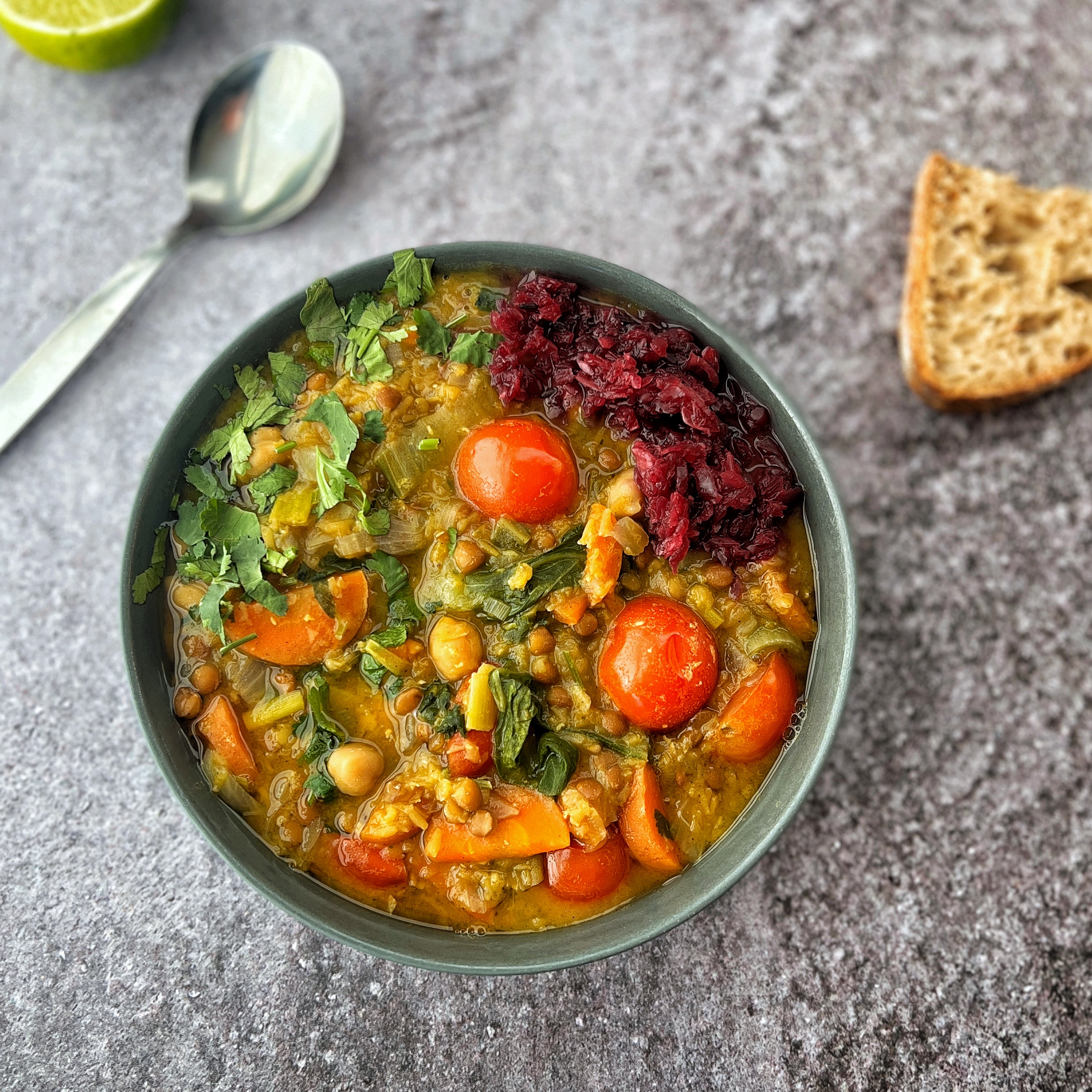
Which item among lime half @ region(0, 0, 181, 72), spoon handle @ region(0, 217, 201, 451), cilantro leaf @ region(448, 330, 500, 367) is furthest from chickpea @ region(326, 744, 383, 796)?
lime half @ region(0, 0, 181, 72)

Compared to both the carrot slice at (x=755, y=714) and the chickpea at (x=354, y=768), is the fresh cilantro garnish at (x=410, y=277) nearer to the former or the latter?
the chickpea at (x=354, y=768)

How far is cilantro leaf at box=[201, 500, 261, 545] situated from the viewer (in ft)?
10.1

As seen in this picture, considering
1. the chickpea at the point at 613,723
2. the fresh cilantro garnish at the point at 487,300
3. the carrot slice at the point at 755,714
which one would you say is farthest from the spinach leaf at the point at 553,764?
the fresh cilantro garnish at the point at 487,300

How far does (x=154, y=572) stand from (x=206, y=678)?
390 millimetres

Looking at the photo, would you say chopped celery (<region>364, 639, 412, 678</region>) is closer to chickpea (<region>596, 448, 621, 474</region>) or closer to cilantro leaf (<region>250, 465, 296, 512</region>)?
cilantro leaf (<region>250, 465, 296, 512</region>)

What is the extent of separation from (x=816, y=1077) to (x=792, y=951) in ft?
1.40

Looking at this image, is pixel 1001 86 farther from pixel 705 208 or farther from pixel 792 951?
pixel 792 951

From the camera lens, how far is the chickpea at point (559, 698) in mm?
3033

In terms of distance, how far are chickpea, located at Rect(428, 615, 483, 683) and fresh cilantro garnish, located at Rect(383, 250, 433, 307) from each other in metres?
1.07

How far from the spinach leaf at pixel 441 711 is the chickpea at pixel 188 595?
81 centimetres

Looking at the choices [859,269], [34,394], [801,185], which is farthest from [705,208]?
[34,394]

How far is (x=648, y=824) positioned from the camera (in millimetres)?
2939

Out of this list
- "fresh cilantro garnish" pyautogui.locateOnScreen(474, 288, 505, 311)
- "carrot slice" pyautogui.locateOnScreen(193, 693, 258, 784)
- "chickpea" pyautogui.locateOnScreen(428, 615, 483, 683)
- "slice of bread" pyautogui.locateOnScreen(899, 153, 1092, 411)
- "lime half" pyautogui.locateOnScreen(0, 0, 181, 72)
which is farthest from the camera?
"slice of bread" pyautogui.locateOnScreen(899, 153, 1092, 411)

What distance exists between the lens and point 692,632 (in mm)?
3008
